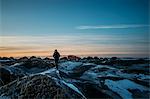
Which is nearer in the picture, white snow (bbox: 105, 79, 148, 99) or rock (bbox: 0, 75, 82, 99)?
rock (bbox: 0, 75, 82, 99)

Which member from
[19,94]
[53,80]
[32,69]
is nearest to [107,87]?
[53,80]

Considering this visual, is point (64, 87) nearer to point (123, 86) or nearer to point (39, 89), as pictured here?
point (39, 89)

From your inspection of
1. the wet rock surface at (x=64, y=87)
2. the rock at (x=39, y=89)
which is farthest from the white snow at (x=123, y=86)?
the rock at (x=39, y=89)

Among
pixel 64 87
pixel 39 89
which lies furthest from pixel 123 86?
pixel 39 89

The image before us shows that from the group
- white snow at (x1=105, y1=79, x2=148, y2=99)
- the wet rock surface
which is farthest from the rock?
white snow at (x1=105, y1=79, x2=148, y2=99)

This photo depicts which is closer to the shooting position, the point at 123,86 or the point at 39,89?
the point at 39,89

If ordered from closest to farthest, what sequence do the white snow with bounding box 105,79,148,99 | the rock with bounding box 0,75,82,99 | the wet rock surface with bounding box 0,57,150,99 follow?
the rock with bounding box 0,75,82,99
the wet rock surface with bounding box 0,57,150,99
the white snow with bounding box 105,79,148,99

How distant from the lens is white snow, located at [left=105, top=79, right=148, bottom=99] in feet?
86.2

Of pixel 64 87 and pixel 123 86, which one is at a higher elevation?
pixel 64 87

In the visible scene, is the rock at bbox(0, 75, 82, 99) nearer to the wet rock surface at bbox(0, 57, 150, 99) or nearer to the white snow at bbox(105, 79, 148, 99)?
the wet rock surface at bbox(0, 57, 150, 99)

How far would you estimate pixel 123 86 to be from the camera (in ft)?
96.2

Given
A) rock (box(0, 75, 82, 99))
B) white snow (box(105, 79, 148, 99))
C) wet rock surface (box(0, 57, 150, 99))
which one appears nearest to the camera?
rock (box(0, 75, 82, 99))

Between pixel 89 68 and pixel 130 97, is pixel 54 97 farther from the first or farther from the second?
pixel 89 68

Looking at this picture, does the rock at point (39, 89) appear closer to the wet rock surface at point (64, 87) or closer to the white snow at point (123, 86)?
the wet rock surface at point (64, 87)
